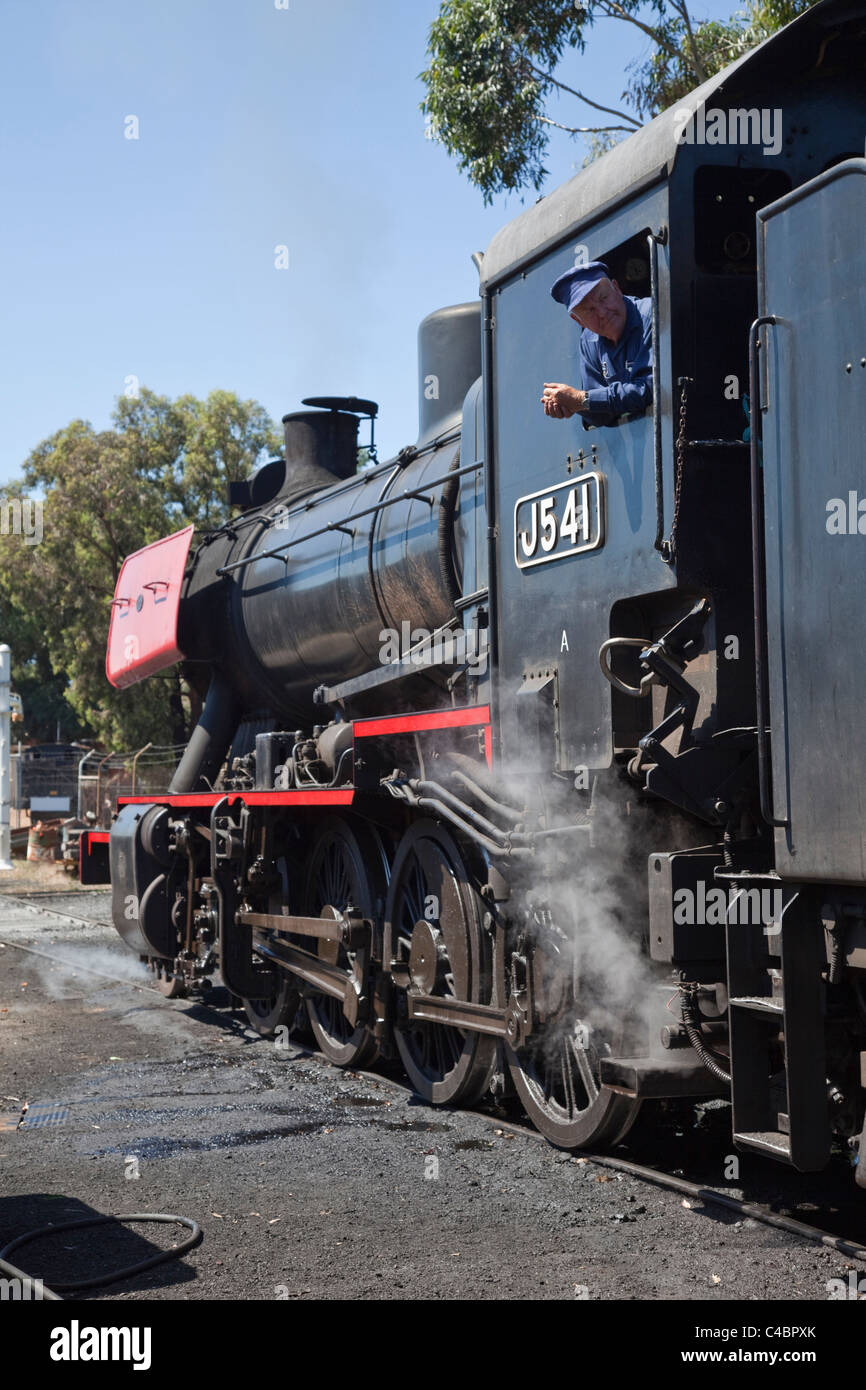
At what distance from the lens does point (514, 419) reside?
18.2ft

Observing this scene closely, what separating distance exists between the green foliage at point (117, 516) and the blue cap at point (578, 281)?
79.4 feet

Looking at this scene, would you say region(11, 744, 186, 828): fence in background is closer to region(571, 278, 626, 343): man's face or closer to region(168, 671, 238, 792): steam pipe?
region(168, 671, 238, 792): steam pipe

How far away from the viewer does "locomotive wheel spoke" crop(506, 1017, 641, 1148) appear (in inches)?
198

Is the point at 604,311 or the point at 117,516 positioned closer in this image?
the point at 604,311

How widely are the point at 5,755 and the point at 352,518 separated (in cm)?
1592

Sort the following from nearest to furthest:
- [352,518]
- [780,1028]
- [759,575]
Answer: [759,575]
[780,1028]
[352,518]

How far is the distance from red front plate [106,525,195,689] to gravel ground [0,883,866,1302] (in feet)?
12.3

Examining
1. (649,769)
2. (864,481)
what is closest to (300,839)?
(649,769)

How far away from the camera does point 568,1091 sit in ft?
17.9

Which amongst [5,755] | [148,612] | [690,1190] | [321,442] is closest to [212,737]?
[148,612]

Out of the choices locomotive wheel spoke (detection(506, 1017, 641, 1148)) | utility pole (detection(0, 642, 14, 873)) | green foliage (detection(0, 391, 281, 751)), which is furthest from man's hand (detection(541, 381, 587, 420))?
green foliage (detection(0, 391, 281, 751))

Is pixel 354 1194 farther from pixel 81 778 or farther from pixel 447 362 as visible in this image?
pixel 81 778

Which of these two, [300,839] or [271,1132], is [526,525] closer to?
[271,1132]
